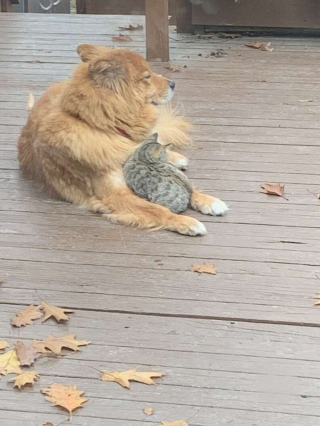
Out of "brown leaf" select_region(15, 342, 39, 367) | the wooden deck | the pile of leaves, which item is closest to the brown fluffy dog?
the wooden deck

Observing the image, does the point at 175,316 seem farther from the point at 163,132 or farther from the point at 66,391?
the point at 163,132

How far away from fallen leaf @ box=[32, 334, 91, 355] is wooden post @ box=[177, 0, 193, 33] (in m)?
4.62

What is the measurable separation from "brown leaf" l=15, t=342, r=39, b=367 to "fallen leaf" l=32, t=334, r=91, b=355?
2 cm

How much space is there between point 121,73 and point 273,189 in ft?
3.52

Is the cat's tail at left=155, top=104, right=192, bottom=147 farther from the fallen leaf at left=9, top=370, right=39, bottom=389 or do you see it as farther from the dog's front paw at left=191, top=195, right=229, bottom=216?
the fallen leaf at left=9, top=370, right=39, bottom=389

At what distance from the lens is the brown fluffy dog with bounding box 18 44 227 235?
3752mm

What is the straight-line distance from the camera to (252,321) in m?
2.90

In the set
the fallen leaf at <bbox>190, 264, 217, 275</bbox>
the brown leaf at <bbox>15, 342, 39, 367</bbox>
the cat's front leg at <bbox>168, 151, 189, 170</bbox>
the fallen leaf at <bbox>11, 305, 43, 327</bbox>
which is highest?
the cat's front leg at <bbox>168, 151, 189, 170</bbox>

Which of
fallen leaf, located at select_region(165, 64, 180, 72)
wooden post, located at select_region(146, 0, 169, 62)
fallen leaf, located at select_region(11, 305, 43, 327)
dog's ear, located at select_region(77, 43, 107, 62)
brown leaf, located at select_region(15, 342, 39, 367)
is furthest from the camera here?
fallen leaf, located at select_region(165, 64, 180, 72)

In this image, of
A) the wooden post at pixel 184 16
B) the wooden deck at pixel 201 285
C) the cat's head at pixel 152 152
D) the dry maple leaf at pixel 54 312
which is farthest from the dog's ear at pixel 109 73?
the wooden post at pixel 184 16

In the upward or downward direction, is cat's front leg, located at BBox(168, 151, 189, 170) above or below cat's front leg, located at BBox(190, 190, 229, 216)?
above

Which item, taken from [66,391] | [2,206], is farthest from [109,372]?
[2,206]

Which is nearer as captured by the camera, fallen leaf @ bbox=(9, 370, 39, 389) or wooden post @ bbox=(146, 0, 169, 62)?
fallen leaf @ bbox=(9, 370, 39, 389)

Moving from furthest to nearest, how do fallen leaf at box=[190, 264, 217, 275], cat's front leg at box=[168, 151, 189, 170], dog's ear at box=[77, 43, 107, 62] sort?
cat's front leg at box=[168, 151, 189, 170] < dog's ear at box=[77, 43, 107, 62] < fallen leaf at box=[190, 264, 217, 275]
